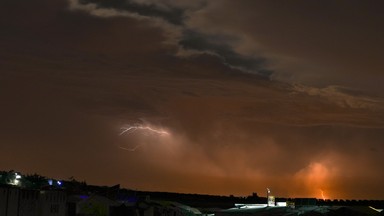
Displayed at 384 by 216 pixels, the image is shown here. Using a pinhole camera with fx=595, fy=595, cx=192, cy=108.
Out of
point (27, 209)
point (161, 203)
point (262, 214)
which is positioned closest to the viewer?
point (27, 209)

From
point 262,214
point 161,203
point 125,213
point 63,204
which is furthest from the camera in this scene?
point 161,203

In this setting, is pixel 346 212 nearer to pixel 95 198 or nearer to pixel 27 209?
pixel 95 198

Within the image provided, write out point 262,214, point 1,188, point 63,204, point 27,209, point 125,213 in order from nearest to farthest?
point 1,188 → point 27,209 → point 63,204 → point 125,213 → point 262,214

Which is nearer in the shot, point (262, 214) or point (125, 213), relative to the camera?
point (125, 213)

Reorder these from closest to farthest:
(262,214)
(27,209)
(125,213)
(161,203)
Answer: (27,209)
(125,213)
(262,214)
(161,203)

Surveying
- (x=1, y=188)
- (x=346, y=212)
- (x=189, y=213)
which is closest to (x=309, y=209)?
(x=346, y=212)

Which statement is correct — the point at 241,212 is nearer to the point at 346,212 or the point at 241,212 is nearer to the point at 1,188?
the point at 346,212

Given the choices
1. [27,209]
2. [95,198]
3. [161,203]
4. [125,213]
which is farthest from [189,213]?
[27,209]

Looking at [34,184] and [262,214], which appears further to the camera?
[262,214]
